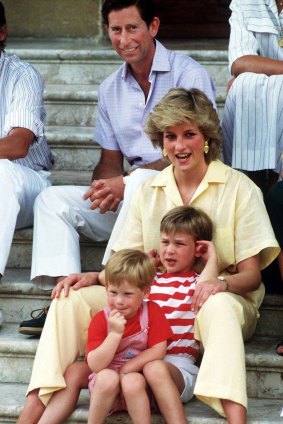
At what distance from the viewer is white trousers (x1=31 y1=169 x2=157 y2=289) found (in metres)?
4.52

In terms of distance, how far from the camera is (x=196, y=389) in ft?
12.6

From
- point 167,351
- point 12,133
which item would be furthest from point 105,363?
point 12,133

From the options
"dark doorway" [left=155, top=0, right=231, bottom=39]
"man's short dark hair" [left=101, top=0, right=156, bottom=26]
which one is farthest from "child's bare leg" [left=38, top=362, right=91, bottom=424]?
"dark doorway" [left=155, top=0, right=231, bottom=39]

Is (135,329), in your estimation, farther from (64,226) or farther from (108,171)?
(108,171)

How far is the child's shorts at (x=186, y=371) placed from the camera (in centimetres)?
401

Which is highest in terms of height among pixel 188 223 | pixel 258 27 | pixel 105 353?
pixel 258 27

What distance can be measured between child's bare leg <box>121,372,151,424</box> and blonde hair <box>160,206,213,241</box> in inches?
22.4

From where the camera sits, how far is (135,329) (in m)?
3.98

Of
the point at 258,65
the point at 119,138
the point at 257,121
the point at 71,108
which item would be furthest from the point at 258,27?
the point at 71,108

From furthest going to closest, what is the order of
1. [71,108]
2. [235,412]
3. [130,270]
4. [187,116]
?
[71,108], [187,116], [130,270], [235,412]

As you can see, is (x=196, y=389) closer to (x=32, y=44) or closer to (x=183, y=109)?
(x=183, y=109)

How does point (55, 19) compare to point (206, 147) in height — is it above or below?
above

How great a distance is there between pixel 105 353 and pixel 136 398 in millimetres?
182

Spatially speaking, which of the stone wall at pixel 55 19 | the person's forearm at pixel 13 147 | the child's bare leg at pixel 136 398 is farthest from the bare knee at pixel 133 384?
the stone wall at pixel 55 19
